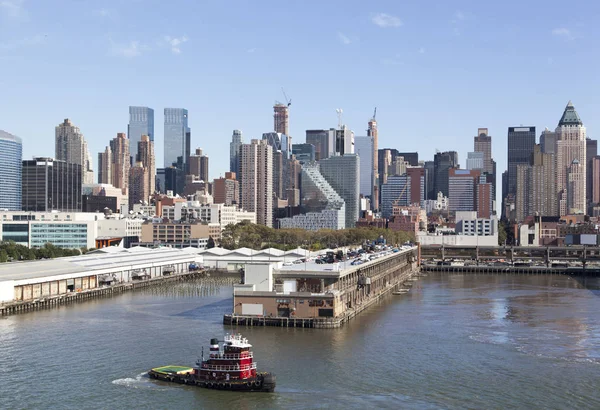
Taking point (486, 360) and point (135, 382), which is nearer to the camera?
point (135, 382)

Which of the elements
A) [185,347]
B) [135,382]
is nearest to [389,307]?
[185,347]

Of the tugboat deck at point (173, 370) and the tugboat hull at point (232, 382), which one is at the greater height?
the tugboat deck at point (173, 370)

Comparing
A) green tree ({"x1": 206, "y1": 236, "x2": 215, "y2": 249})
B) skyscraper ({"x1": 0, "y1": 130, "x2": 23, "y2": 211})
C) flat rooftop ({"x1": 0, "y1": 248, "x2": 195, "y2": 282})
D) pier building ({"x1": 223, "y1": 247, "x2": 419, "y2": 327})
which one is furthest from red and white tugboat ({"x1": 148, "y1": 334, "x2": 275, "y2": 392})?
skyscraper ({"x1": 0, "y1": 130, "x2": 23, "y2": 211})

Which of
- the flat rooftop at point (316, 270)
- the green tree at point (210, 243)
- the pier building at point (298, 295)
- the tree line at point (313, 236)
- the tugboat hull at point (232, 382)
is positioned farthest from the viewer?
the green tree at point (210, 243)

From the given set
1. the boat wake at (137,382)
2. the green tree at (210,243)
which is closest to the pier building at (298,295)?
the boat wake at (137,382)

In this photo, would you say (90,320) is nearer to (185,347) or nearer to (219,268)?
(185,347)

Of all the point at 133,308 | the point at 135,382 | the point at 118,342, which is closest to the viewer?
the point at 135,382

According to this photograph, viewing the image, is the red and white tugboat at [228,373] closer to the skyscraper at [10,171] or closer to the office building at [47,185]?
the office building at [47,185]
